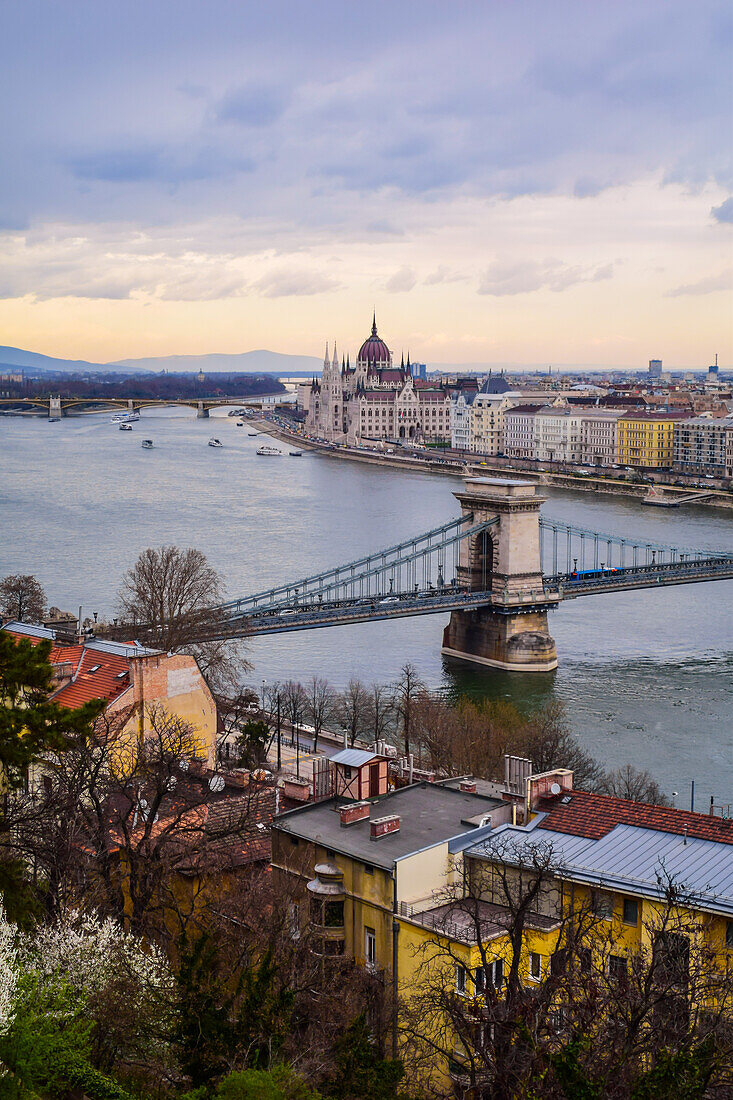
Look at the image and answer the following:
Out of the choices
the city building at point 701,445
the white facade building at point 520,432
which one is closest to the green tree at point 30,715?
the city building at point 701,445

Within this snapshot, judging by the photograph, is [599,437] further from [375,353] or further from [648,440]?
[375,353]

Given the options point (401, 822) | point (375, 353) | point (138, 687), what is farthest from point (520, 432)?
point (401, 822)

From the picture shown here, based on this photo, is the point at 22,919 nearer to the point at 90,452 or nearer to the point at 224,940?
the point at 224,940

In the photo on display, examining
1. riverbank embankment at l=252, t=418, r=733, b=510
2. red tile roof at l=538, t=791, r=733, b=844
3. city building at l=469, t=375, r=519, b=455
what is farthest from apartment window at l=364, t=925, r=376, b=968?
city building at l=469, t=375, r=519, b=455

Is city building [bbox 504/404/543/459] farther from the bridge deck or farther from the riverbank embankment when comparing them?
the bridge deck

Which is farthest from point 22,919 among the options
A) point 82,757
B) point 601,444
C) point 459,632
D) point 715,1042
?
point 601,444

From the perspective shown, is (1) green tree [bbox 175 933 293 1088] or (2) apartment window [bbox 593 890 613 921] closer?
(1) green tree [bbox 175 933 293 1088]

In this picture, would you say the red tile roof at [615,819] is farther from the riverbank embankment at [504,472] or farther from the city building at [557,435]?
the city building at [557,435]
